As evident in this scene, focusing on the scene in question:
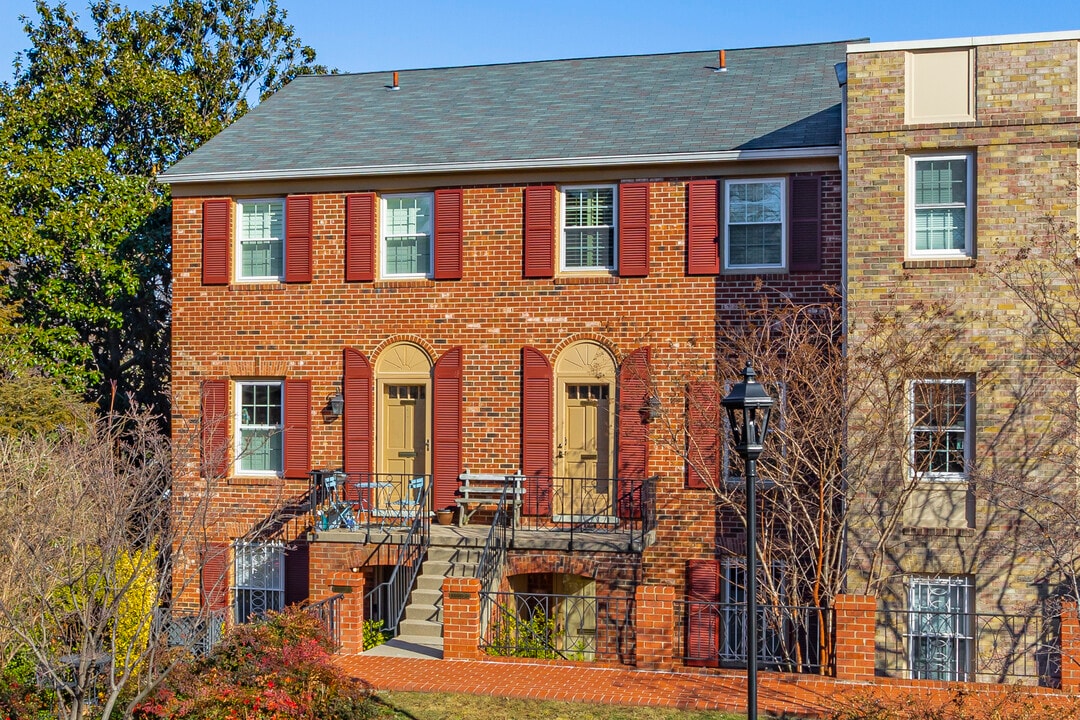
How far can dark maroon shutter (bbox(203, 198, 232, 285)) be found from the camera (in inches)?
734

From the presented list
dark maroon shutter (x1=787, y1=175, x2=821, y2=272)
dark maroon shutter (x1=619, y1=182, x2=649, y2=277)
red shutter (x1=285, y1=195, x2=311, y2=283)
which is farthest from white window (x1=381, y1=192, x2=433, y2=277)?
dark maroon shutter (x1=787, y1=175, x2=821, y2=272)

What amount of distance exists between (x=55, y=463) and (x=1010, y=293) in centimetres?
1195

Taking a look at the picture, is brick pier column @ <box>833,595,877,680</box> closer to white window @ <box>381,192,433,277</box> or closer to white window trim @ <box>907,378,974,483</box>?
white window trim @ <box>907,378,974,483</box>

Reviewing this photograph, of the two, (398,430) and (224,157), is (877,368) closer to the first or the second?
(398,430)

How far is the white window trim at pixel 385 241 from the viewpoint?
18.1m

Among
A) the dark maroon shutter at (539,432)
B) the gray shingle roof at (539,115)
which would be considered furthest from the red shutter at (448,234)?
the dark maroon shutter at (539,432)

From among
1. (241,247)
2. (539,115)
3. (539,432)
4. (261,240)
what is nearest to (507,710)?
(539,432)

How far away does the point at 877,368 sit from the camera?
47.8 feet

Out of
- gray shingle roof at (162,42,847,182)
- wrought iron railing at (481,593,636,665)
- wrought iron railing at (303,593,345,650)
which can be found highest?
gray shingle roof at (162,42,847,182)

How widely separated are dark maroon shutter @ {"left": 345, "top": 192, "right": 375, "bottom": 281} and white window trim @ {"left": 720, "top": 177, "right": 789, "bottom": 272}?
17.7ft

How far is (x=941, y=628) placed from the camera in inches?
588

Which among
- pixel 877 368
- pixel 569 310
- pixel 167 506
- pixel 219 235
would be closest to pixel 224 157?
pixel 219 235

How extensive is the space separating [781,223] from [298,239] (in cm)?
745

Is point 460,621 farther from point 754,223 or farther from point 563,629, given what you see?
point 754,223
